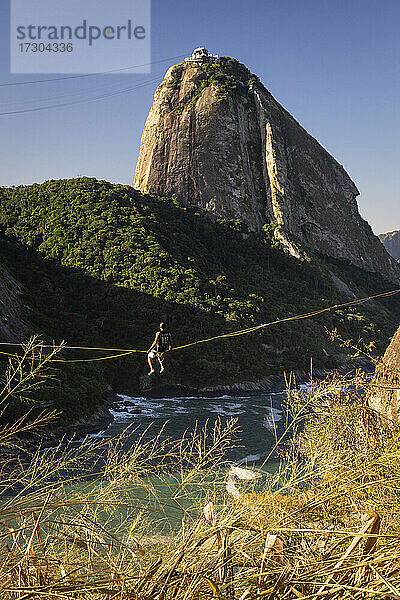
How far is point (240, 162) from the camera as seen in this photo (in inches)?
2325

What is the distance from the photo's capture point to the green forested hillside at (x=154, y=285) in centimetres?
3212

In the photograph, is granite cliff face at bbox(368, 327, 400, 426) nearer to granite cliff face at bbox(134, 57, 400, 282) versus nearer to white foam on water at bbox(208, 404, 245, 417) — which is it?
white foam on water at bbox(208, 404, 245, 417)

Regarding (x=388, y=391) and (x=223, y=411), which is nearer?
(x=388, y=391)

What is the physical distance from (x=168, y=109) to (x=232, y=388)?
139 feet

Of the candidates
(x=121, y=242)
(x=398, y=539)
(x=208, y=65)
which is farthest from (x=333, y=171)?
(x=398, y=539)

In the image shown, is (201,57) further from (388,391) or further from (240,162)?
(388,391)

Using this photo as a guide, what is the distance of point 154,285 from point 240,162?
28741 millimetres

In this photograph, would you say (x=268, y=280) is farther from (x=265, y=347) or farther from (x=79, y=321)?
(x=79, y=321)

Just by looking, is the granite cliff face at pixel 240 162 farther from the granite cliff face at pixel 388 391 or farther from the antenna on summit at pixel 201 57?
the granite cliff face at pixel 388 391

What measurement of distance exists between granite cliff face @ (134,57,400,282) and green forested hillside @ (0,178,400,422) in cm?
450

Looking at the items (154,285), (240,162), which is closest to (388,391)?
(154,285)

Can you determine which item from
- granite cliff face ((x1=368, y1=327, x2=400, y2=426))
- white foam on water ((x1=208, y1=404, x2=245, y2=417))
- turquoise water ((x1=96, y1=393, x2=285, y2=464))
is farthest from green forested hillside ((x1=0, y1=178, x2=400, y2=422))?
granite cliff face ((x1=368, y1=327, x2=400, y2=426))

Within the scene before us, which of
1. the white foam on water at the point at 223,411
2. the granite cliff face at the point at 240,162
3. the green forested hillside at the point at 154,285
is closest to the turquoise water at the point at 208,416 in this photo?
the white foam on water at the point at 223,411

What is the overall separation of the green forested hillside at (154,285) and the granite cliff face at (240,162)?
450 cm
